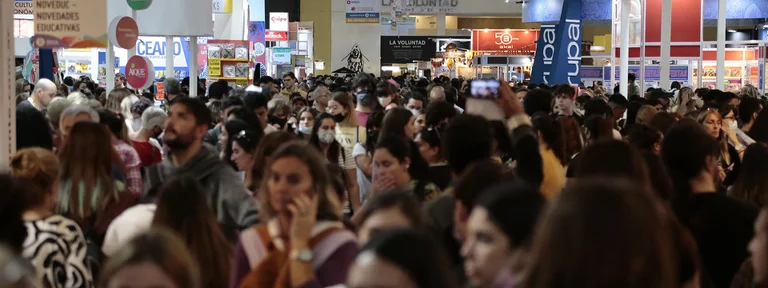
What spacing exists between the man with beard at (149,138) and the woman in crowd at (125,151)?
380 mm

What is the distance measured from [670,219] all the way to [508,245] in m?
1.09

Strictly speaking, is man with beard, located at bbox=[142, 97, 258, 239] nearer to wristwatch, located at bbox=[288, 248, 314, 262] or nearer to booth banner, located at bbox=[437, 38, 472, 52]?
wristwatch, located at bbox=[288, 248, 314, 262]

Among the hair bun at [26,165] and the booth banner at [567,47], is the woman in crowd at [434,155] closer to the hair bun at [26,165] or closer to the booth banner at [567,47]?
the hair bun at [26,165]

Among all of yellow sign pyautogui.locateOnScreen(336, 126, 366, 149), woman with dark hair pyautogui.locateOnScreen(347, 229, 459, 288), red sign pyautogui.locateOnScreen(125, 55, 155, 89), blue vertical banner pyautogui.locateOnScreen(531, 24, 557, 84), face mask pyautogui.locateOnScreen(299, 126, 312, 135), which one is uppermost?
blue vertical banner pyautogui.locateOnScreen(531, 24, 557, 84)

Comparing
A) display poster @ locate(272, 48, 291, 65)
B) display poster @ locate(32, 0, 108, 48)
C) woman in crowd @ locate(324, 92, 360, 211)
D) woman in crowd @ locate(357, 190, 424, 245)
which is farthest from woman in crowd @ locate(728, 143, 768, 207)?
display poster @ locate(272, 48, 291, 65)

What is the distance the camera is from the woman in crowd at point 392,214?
11.2 ft

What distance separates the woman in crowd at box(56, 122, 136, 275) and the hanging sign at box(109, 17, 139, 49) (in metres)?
6.40

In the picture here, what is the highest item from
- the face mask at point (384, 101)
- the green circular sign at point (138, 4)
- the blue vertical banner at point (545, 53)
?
the green circular sign at point (138, 4)

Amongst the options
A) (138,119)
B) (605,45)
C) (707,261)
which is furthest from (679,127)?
(605,45)

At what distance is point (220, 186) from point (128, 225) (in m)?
0.90

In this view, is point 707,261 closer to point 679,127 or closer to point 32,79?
point 679,127

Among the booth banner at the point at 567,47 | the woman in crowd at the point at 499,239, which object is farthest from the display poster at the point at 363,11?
the woman in crowd at the point at 499,239

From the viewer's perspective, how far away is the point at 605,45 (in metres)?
38.6

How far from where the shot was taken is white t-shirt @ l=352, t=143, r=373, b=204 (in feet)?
25.7
